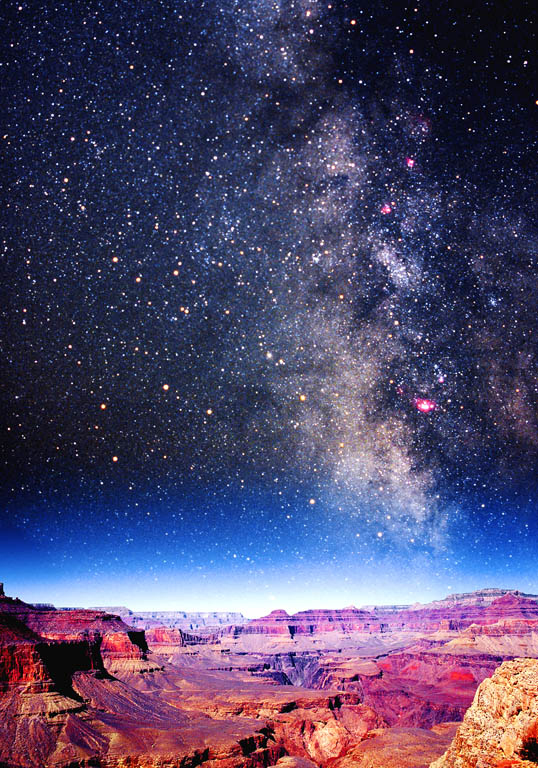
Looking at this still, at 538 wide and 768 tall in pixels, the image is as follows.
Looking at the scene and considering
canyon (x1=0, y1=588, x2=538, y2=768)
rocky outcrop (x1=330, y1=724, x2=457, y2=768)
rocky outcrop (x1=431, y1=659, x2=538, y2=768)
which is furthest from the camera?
rocky outcrop (x1=330, y1=724, x2=457, y2=768)

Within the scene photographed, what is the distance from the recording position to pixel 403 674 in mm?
118625

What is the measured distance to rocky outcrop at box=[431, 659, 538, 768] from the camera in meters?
10.4

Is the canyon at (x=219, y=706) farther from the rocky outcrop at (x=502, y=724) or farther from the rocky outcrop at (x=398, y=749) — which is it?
the rocky outcrop at (x=398, y=749)

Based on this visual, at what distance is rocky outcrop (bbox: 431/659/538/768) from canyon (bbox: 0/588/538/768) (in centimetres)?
5

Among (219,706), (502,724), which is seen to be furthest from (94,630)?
(502,724)

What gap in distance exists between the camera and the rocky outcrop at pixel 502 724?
1044 centimetres

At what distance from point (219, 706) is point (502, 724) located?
66271 millimetres

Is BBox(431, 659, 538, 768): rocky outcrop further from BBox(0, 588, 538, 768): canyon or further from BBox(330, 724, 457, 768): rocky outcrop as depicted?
BBox(330, 724, 457, 768): rocky outcrop

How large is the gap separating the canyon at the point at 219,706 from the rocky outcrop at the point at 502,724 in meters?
0.05

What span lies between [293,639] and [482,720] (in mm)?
209275

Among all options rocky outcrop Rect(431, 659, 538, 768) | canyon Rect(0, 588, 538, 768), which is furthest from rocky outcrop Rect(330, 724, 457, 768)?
rocky outcrop Rect(431, 659, 538, 768)

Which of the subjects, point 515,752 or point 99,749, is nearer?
point 515,752

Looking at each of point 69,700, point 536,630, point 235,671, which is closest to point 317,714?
point 69,700

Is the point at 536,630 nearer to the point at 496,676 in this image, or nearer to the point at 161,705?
the point at 161,705
